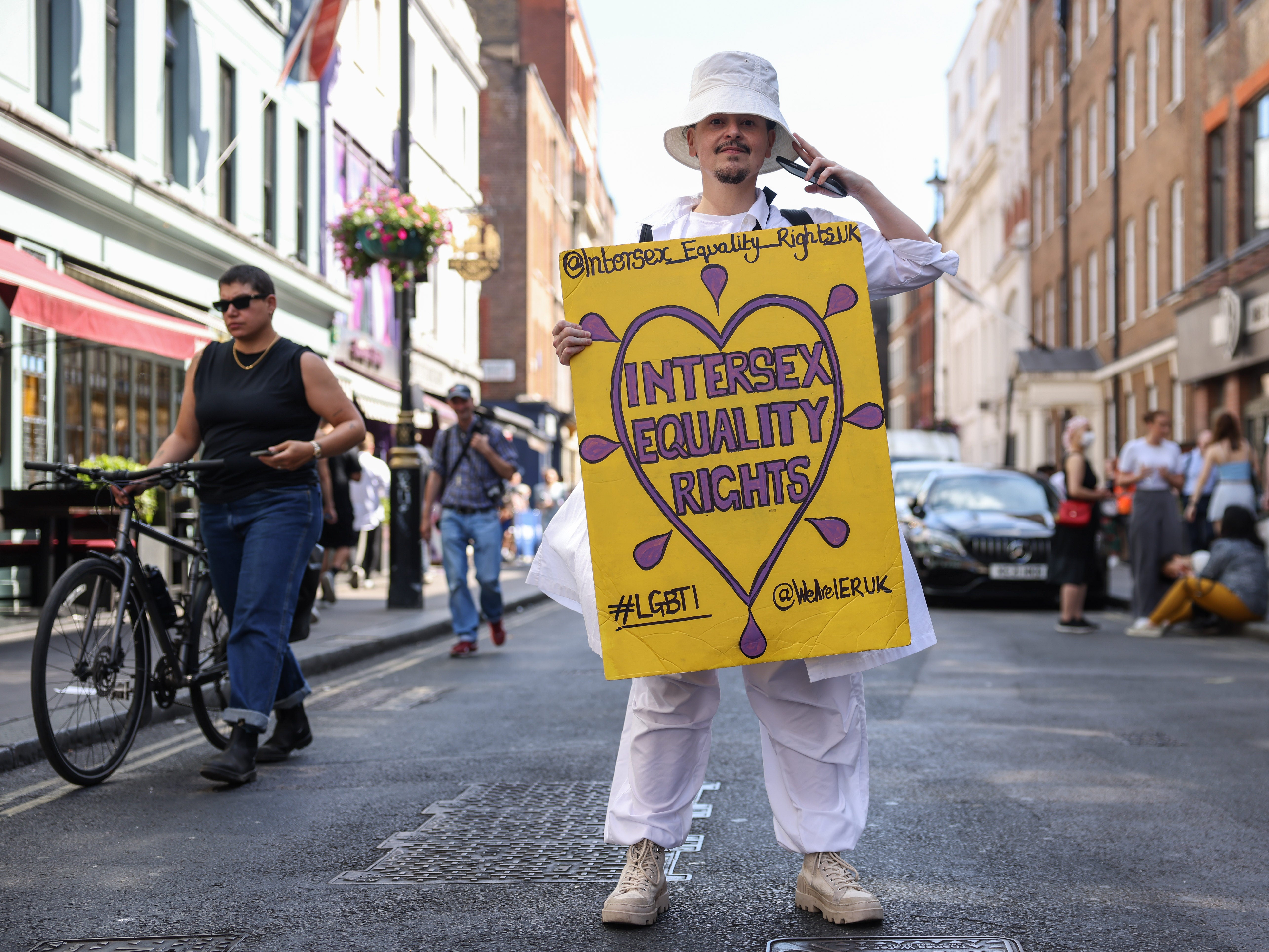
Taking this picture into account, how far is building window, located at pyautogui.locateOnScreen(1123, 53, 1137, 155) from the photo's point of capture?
104 feet

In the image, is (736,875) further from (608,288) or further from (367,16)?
(367,16)

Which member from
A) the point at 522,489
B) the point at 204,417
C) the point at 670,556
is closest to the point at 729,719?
the point at 204,417

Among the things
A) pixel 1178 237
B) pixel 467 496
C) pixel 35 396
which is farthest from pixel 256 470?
pixel 1178 237

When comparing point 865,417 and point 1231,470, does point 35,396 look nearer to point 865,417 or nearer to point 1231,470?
point 1231,470

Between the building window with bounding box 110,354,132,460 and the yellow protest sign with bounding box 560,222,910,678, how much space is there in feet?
42.3

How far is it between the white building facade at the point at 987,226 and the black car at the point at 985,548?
2609 cm

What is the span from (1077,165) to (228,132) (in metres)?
24.8

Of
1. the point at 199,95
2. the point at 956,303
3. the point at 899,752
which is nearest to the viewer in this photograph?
the point at 899,752

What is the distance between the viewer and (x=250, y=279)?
235 inches

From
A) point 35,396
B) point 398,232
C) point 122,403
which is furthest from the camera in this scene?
point 398,232

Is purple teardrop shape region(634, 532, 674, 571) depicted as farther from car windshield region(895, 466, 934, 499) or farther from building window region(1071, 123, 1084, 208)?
building window region(1071, 123, 1084, 208)

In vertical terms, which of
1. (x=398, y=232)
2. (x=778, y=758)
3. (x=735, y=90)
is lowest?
(x=778, y=758)

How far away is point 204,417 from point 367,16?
21.7 meters

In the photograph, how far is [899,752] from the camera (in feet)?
21.0
